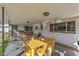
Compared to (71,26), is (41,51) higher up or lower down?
lower down

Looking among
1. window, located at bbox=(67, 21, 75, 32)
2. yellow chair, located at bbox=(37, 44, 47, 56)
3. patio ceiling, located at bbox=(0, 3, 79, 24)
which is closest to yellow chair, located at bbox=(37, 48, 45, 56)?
yellow chair, located at bbox=(37, 44, 47, 56)

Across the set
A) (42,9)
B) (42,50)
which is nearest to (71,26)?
(42,9)

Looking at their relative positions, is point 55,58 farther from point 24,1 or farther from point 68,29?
point 68,29

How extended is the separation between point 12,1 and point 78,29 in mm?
5757

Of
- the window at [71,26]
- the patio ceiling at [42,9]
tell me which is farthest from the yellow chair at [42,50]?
the window at [71,26]

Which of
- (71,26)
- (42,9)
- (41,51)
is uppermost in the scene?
(42,9)

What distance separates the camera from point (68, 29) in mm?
9797

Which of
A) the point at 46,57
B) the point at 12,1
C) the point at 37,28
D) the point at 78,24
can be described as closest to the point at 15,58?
the point at 46,57

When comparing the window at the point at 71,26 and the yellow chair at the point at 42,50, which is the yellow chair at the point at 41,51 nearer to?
the yellow chair at the point at 42,50

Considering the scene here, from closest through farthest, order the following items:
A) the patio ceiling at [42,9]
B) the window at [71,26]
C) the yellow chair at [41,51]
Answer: the patio ceiling at [42,9]
the yellow chair at [41,51]
the window at [71,26]

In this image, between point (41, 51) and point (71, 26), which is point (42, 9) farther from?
point (71, 26)

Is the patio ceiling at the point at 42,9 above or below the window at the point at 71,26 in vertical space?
above

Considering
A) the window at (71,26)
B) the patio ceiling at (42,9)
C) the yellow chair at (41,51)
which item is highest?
the patio ceiling at (42,9)

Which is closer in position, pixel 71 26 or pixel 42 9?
pixel 42 9
